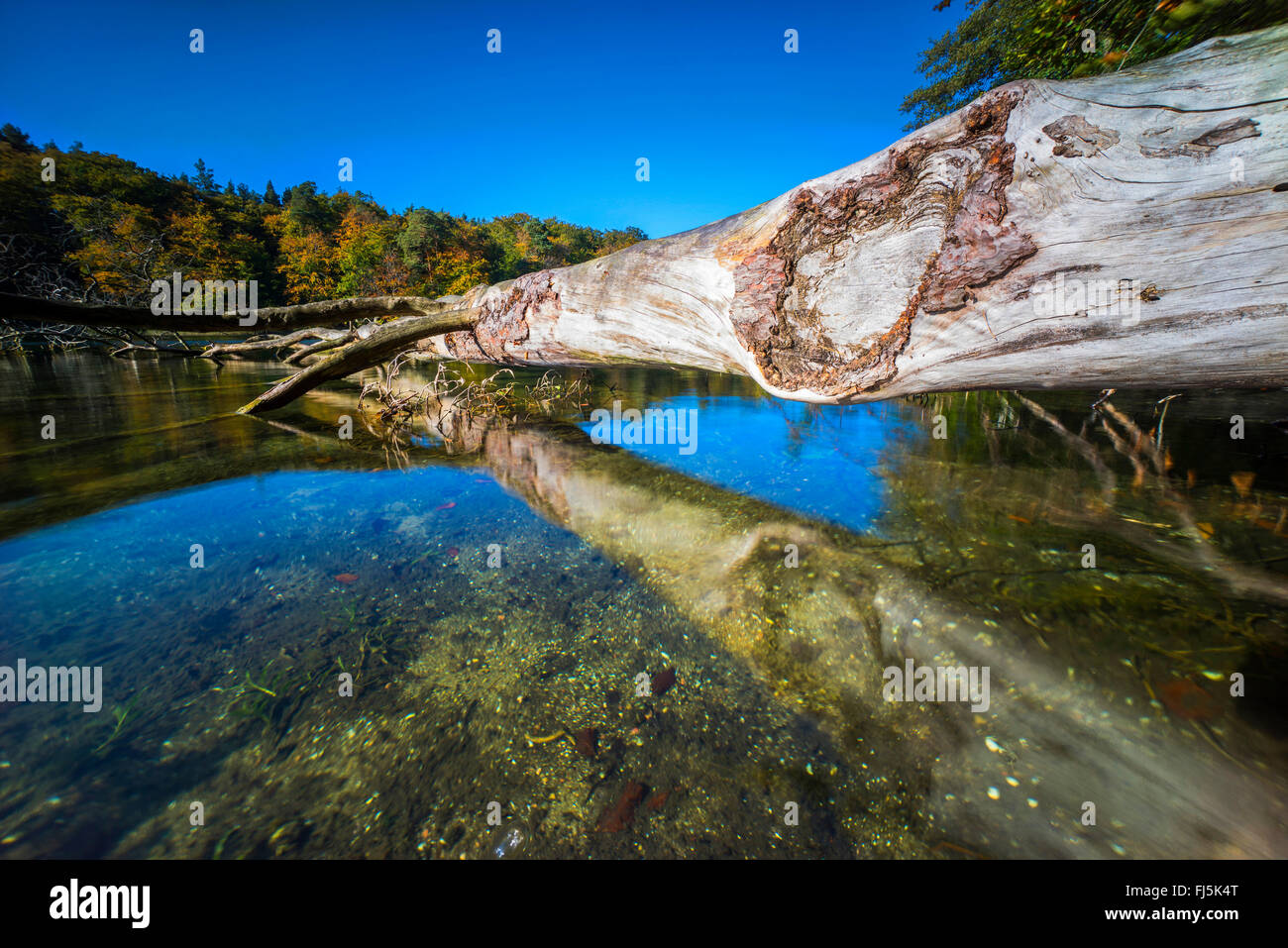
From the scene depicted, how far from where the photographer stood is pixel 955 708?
191 cm

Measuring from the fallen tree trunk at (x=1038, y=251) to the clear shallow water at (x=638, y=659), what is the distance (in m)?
1.28

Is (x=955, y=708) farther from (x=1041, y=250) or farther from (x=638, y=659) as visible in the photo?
(x=1041, y=250)

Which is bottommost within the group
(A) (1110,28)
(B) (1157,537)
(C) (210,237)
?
(B) (1157,537)

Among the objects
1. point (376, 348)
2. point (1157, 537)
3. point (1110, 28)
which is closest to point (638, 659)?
point (1157, 537)

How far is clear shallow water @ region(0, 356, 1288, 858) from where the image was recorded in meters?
1.44

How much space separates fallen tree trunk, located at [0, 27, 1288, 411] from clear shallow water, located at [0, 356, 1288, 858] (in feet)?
4.20

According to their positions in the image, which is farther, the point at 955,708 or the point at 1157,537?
→ the point at 1157,537

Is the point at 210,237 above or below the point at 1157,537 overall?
above

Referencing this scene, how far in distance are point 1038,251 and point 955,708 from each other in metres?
2.58

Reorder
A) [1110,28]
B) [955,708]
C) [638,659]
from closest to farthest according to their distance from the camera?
1. [955,708]
2. [638,659]
3. [1110,28]

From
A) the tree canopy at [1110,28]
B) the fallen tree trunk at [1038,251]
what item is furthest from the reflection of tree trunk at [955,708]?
the tree canopy at [1110,28]

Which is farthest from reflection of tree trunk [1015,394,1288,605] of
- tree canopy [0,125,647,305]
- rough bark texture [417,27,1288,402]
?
tree canopy [0,125,647,305]

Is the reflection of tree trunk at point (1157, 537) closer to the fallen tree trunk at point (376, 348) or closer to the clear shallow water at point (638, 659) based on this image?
the clear shallow water at point (638, 659)

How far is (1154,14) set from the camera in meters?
5.18
